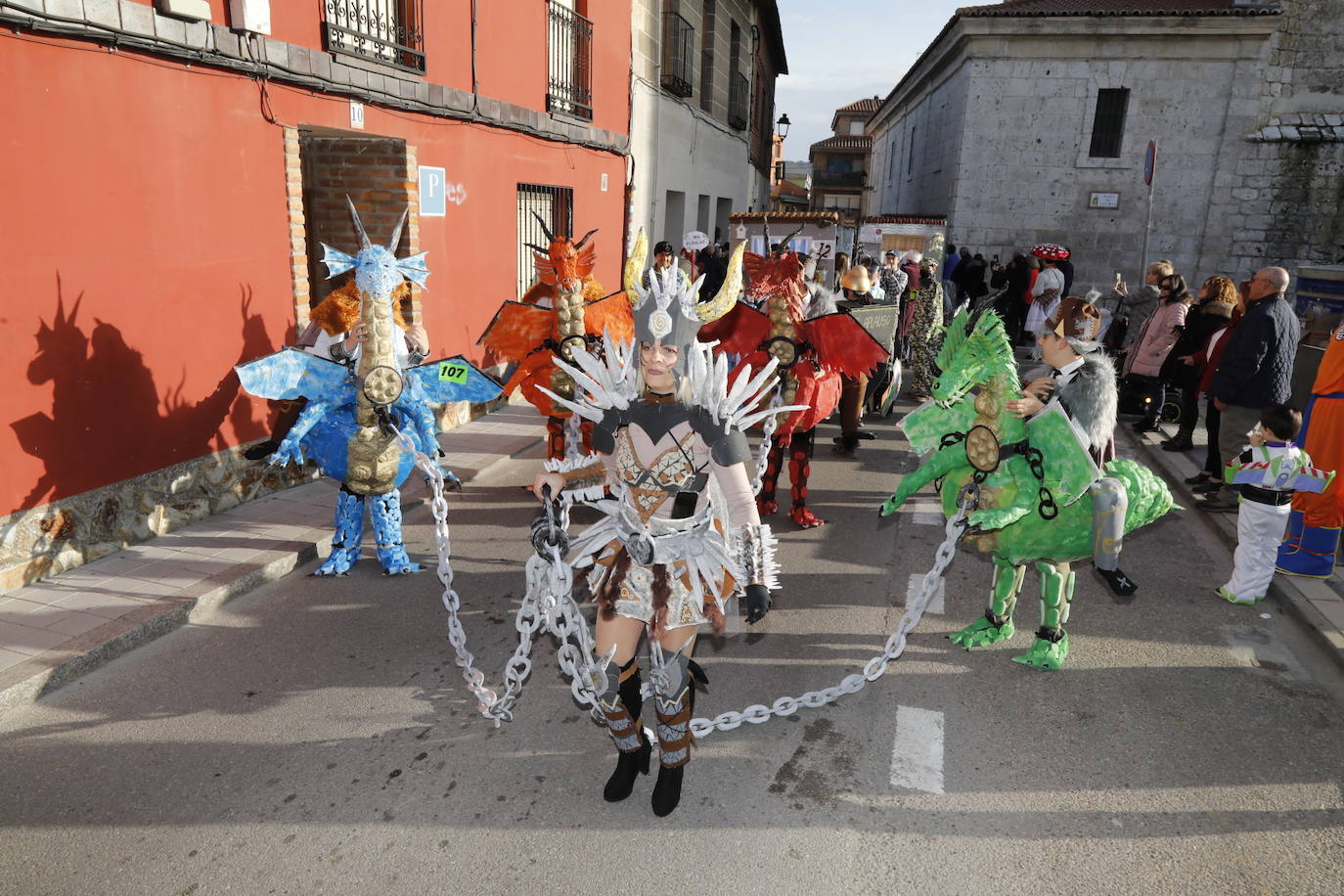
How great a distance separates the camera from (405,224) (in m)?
8.75

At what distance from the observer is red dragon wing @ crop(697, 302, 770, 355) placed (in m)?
6.70

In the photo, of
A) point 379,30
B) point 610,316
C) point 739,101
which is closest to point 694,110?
point 739,101

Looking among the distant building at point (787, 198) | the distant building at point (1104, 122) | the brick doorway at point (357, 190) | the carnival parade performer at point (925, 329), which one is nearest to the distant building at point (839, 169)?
the distant building at point (787, 198)

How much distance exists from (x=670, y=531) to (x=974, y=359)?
2078 millimetres

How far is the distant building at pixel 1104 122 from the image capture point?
62.9ft

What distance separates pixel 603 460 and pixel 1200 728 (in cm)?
333

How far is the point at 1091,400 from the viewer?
4.24m

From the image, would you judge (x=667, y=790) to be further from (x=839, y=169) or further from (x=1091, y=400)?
(x=839, y=169)

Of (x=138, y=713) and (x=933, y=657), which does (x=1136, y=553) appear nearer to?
(x=933, y=657)

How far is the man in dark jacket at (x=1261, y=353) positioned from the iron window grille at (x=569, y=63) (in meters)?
8.91

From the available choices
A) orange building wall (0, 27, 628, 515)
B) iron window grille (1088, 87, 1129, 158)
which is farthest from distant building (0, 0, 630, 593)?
iron window grille (1088, 87, 1129, 158)

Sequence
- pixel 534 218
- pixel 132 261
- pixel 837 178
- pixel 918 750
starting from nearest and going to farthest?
pixel 918 750, pixel 132 261, pixel 534 218, pixel 837 178

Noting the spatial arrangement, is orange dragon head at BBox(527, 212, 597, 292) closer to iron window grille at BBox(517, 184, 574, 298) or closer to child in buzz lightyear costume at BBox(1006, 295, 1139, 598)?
child in buzz lightyear costume at BBox(1006, 295, 1139, 598)

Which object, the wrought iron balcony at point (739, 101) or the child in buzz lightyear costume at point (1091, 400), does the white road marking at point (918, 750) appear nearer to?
the child in buzz lightyear costume at point (1091, 400)
